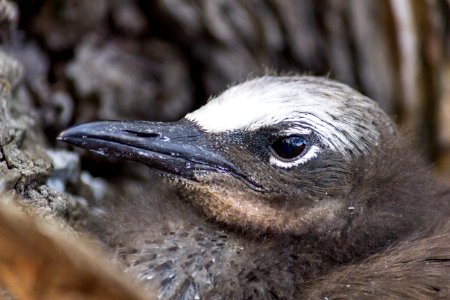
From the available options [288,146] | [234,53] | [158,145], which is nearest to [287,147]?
[288,146]

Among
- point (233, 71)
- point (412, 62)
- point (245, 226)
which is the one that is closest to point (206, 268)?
point (245, 226)

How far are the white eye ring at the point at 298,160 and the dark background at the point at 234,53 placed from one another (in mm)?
982

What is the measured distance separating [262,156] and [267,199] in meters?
0.12

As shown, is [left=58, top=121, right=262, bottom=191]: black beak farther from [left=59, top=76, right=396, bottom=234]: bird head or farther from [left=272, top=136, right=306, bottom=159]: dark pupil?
[left=272, top=136, right=306, bottom=159]: dark pupil

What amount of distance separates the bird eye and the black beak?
108 millimetres

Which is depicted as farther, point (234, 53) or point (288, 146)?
point (234, 53)

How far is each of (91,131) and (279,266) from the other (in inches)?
22.9

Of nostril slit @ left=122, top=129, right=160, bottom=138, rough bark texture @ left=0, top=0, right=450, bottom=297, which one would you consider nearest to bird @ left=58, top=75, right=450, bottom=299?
nostril slit @ left=122, top=129, right=160, bottom=138

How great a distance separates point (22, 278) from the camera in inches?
53.3

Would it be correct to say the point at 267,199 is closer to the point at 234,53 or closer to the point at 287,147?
the point at 287,147

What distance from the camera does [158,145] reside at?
2.11 meters

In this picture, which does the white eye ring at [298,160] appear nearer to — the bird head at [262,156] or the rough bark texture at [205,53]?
the bird head at [262,156]

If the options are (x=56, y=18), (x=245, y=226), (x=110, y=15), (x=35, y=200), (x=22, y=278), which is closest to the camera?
(x=22, y=278)

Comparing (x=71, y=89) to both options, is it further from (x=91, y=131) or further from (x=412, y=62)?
(x=412, y=62)
